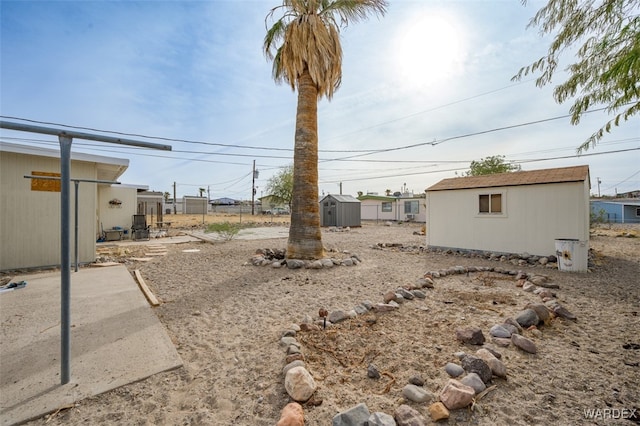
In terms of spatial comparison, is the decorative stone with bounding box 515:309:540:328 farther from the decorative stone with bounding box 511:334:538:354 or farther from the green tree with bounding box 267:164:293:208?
the green tree with bounding box 267:164:293:208

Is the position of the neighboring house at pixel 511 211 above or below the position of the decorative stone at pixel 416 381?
above

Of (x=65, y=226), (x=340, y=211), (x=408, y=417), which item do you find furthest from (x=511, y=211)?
(x=340, y=211)

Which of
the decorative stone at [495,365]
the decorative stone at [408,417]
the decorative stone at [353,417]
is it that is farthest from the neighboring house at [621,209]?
the decorative stone at [353,417]

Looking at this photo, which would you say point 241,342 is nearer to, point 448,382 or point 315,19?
point 448,382

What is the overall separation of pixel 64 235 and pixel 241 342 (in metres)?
1.87

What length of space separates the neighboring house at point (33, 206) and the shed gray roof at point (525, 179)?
1095cm

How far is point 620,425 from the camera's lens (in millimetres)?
1677

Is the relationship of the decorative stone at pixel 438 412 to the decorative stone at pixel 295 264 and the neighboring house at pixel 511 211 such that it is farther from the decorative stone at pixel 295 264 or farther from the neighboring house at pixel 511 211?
the neighboring house at pixel 511 211

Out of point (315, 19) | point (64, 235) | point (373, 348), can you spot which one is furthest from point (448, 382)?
point (315, 19)

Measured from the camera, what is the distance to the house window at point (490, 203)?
871 cm

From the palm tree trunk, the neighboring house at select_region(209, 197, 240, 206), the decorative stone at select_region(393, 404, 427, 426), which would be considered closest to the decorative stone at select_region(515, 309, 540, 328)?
the decorative stone at select_region(393, 404, 427, 426)

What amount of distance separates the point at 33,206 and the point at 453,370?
9.16 m

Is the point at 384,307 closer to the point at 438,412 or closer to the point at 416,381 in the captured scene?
the point at 416,381

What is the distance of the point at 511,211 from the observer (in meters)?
8.38
